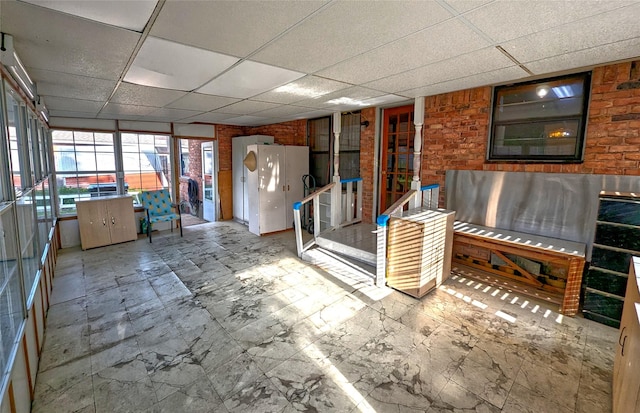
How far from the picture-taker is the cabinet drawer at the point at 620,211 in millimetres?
2603

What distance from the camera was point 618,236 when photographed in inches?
105

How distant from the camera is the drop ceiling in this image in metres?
1.66

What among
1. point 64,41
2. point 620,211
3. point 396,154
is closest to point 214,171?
Answer: point 396,154

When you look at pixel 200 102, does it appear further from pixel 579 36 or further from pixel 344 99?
pixel 579 36

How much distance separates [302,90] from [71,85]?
2.58 m

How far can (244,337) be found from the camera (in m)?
2.68

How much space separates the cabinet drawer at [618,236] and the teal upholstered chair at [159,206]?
258 inches

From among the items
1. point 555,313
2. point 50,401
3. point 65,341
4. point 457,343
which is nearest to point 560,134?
point 555,313

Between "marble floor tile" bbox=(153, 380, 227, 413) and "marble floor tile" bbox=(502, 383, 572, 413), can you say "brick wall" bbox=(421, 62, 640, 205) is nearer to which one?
"marble floor tile" bbox=(502, 383, 572, 413)

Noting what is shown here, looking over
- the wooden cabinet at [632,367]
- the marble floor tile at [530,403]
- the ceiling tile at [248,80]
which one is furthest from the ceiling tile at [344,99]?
the marble floor tile at [530,403]

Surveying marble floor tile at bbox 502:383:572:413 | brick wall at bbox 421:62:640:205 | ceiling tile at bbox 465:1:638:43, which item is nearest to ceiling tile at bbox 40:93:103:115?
ceiling tile at bbox 465:1:638:43

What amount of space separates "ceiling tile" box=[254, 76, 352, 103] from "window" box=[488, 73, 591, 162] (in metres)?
2.03

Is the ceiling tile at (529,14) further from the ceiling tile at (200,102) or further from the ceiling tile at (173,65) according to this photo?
the ceiling tile at (200,102)

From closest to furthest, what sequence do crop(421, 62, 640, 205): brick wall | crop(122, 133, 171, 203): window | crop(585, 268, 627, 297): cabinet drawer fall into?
crop(585, 268, 627, 297): cabinet drawer
crop(421, 62, 640, 205): brick wall
crop(122, 133, 171, 203): window
